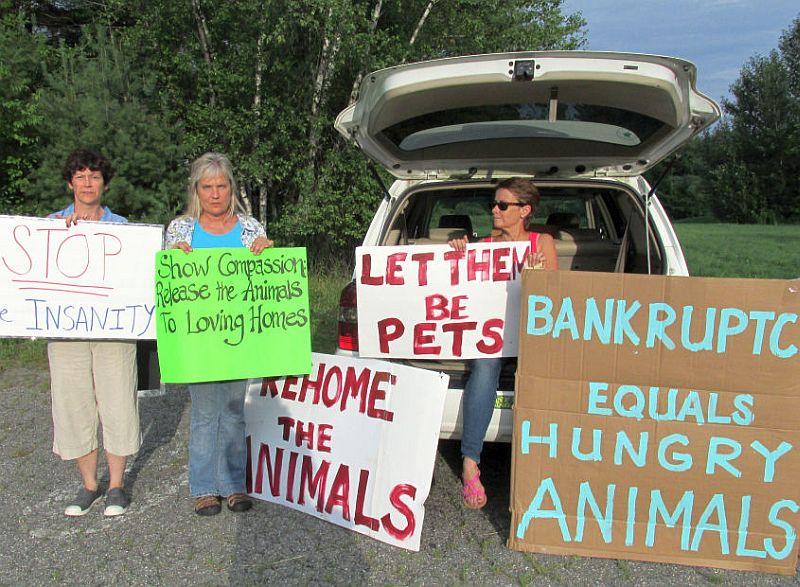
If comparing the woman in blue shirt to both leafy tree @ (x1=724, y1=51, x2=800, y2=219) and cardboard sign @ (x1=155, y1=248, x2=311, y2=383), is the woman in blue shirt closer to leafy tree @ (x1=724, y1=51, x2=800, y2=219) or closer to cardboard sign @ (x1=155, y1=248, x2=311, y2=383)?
cardboard sign @ (x1=155, y1=248, x2=311, y2=383)

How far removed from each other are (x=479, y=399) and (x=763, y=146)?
55748 millimetres

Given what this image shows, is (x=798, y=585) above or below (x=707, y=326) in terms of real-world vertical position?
below

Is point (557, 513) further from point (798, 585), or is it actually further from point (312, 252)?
point (312, 252)

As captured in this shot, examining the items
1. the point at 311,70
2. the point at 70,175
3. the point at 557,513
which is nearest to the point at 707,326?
the point at 557,513

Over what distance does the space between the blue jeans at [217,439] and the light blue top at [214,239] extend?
0.66m

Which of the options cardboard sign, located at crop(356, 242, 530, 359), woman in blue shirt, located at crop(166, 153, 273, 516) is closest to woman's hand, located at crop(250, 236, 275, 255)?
woman in blue shirt, located at crop(166, 153, 273, 516)

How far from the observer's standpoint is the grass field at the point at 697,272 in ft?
21.8

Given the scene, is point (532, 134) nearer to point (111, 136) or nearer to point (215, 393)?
point (215, 393)

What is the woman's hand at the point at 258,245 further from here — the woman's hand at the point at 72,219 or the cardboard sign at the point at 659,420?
the cardboard sign at the point at 659,420

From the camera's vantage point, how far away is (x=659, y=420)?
273cm

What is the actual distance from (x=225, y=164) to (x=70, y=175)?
2.50 feet

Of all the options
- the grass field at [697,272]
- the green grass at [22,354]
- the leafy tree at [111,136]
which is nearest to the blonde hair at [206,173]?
the grass field at [697,272]

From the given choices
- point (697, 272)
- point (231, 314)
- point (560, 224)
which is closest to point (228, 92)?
point (560, 224)

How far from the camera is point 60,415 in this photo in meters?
3.21
